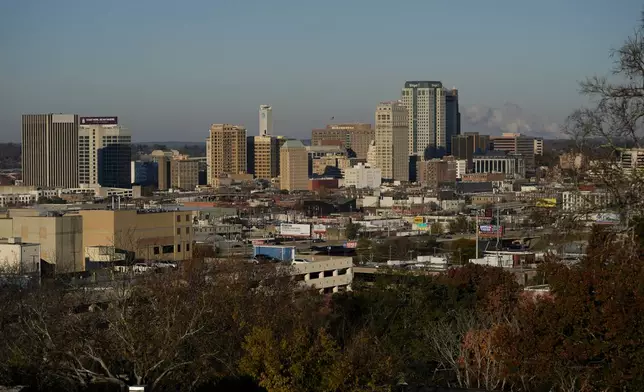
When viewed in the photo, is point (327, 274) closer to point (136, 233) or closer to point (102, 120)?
point (136, 233)

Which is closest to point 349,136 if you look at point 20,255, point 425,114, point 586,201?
point 425,114

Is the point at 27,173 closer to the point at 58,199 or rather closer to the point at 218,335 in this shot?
the point at 58,199

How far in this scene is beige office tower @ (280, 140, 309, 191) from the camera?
109062mm

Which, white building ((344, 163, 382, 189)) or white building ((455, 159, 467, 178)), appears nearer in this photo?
white building ((344, 163, 382, 189))

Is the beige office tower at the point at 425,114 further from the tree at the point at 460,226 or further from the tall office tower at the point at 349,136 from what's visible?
the tree at the point at 460,226

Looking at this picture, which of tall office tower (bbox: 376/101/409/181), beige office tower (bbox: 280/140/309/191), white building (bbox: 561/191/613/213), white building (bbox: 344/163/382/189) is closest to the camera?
white building (bbox: 561/191/613/213)

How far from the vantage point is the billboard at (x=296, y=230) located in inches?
2315

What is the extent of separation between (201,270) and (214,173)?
101 metres

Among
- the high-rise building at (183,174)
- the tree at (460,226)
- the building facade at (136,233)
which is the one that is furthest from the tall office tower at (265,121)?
the building facade at (136,233)

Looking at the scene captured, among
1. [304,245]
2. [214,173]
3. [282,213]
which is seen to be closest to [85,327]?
[304,245]

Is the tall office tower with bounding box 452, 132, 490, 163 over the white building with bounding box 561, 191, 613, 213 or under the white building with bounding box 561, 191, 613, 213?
over

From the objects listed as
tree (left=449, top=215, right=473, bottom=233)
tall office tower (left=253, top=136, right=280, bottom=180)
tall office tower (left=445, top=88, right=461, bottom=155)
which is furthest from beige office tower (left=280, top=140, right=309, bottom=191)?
tree (left=449, top=215, right=473, bottom=233)

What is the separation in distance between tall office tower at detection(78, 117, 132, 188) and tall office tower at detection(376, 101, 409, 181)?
30131 mm

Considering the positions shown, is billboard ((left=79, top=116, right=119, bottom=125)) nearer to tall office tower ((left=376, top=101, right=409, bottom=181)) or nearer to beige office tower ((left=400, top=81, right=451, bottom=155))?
tall office tower ((left=376, top=101, right=409, bottom=181))
